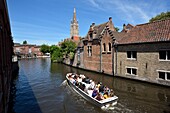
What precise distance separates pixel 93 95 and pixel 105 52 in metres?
13.9

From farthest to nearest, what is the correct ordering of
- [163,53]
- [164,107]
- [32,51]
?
[32,51], [163,53], [164,107]

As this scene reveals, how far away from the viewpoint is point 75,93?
14438 millimetres

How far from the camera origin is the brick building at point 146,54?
15562 mm

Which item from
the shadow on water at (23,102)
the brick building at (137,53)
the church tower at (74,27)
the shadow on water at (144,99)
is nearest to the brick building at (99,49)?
the brick building at (137,53)

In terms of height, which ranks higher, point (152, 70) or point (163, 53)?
point (163, 53)

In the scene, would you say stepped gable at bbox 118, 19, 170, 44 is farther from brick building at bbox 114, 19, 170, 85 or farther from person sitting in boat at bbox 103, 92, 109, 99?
person sitting in boat at bbox 103, 92, 109, 99

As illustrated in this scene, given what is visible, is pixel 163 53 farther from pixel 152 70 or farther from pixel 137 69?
pixel 137 69

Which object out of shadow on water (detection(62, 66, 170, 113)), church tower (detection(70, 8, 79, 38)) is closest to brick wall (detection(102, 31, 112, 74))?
shadow on water (detection(62, 66, 170, 113))

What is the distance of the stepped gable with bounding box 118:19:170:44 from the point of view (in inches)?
639

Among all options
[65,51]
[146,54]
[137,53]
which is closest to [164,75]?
[146,54]

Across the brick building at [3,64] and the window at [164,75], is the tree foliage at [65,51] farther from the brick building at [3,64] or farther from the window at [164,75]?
the brick building at [3,64]

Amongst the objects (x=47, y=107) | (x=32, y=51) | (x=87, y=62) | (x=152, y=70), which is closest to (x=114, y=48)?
(x=152, y=70)

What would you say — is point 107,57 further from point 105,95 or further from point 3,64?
point 3,64

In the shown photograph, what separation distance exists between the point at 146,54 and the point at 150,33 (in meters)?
3.09
